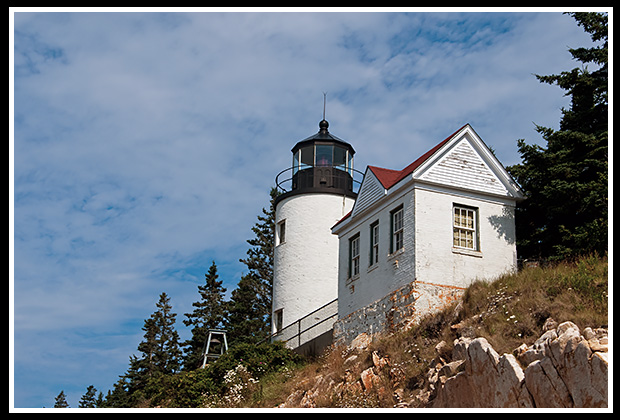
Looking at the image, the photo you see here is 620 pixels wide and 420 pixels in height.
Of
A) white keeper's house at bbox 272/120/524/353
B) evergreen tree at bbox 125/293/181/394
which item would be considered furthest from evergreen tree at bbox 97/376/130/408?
white keeper's house at bbox 272/120/524/353

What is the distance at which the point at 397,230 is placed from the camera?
2262 cm

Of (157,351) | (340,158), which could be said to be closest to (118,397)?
(157,351)

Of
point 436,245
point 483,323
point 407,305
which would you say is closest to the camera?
point 483,323

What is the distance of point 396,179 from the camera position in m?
24.0

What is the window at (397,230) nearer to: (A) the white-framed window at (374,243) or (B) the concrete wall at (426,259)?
(B) the concrete wall at (426,259)

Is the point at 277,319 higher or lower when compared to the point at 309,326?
higher

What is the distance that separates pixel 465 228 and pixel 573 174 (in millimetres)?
3364

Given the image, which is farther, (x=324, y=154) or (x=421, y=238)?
(x=324, y=154)

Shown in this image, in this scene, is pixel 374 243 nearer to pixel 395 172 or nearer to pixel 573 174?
pixel 395 172

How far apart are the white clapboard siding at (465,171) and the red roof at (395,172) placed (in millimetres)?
432

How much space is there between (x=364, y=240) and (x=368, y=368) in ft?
19.7

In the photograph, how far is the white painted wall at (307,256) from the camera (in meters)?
29.9
